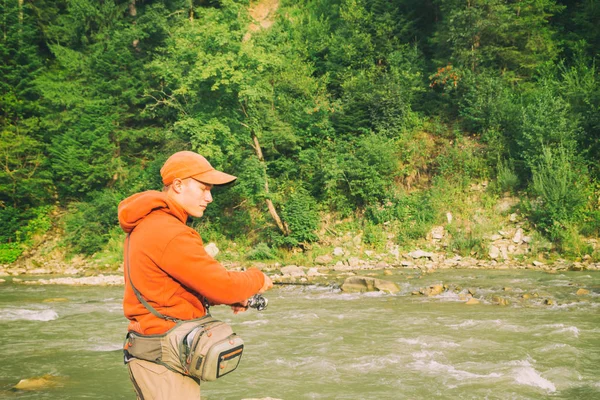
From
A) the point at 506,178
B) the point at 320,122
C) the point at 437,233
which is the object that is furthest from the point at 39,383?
the point at 320,122

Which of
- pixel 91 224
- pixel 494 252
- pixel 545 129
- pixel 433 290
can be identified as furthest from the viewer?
pixel 91 224

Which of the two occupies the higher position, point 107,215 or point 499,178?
point 499,178

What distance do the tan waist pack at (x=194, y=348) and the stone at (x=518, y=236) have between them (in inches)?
610

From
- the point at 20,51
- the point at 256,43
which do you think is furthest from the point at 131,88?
the point at 256,43

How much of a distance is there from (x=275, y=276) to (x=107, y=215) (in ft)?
33.2

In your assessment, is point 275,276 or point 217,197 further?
point 217,197

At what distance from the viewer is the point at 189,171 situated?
268 centimetres

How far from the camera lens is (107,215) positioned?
2202 cm

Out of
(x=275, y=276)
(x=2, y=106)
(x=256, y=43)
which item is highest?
(x=256, y=43)

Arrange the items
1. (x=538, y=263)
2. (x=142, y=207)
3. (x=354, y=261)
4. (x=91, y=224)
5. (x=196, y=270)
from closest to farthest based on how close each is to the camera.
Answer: (x=196, y=270), (x=142, y=207), (x=538, y=263), (x=354, y=261), (x=91, y=224)

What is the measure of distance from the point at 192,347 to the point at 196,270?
1.32 feet

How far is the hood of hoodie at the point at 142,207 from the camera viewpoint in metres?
2.59

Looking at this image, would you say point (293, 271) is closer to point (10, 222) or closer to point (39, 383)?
point (39, 383)

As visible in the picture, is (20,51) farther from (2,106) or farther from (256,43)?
(256,43)
